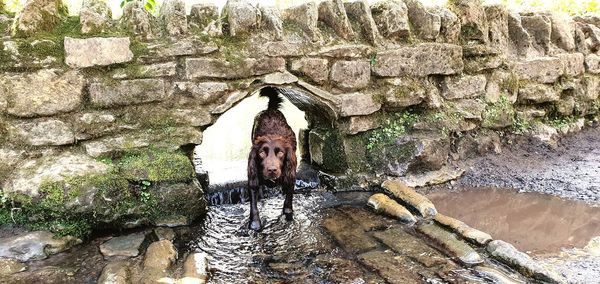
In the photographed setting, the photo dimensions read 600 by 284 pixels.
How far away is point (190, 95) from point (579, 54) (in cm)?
561

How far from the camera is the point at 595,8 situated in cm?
952

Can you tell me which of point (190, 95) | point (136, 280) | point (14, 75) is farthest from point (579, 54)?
Result: point (14, 75)

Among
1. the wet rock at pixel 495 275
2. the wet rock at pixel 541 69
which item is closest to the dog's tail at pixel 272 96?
the wet rock at pixel 495 275

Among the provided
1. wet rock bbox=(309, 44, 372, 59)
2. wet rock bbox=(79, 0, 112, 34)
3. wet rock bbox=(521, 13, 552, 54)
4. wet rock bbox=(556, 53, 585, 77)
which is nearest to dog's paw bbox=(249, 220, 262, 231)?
wet rock bbox=(309, 44, 372, 59)

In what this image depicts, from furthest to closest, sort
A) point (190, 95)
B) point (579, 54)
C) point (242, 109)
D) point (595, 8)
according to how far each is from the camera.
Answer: point (242, 109), point (595, 8), point (579, 54), point (190, 95)

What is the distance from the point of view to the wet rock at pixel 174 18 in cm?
420

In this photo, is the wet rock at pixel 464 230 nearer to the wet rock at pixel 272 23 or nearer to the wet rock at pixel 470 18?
the wet rock at pixel 272 23

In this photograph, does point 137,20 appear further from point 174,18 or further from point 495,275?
point 495,275

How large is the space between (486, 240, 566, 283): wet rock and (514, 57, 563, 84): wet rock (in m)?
3.32

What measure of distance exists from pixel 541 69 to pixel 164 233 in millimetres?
5227

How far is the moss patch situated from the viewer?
4.04 m

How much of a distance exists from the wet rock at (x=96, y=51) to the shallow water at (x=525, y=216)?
11.0 feet

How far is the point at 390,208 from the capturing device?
4305mm

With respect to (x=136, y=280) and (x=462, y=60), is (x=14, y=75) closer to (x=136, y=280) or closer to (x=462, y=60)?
(x=136, y=280)
